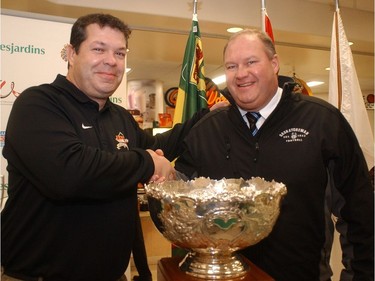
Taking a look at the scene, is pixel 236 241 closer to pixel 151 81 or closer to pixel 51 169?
pixel 51 169

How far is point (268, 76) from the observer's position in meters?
1.38

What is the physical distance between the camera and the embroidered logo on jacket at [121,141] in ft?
4.13

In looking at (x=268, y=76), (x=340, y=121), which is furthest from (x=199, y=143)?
(x=340, y=121)

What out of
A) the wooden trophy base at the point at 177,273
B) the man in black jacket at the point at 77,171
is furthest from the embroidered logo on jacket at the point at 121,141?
the wooden trophy base at the point at 177,273

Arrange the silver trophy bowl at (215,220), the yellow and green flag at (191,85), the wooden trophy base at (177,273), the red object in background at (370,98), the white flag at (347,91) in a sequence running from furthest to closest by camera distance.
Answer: the red object in background at (370,98) → the yellow and green flag at (191,85) → the white flag at (347,91) → the wooden trophy base at (177,273) → the silver trophy bowl at (215,220)

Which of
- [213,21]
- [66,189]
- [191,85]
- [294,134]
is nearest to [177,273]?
[66,189]

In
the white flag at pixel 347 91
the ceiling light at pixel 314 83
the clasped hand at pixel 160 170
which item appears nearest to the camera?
the clasped hand at pixel 160 170

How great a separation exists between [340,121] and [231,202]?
27.1 inches

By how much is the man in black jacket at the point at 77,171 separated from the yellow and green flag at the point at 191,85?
0.88 metres

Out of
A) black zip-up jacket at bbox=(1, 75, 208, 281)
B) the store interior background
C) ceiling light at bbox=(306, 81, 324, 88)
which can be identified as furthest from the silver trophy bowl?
ceiling light at bbox=(306, 81, 324, 88)

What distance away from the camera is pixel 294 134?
1.28 m

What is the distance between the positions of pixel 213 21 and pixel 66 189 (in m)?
2.60

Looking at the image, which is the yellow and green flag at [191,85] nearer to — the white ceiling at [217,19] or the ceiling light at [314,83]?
the white ceiling at [217,19]

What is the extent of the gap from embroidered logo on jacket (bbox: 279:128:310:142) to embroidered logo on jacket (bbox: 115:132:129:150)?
0.55m
